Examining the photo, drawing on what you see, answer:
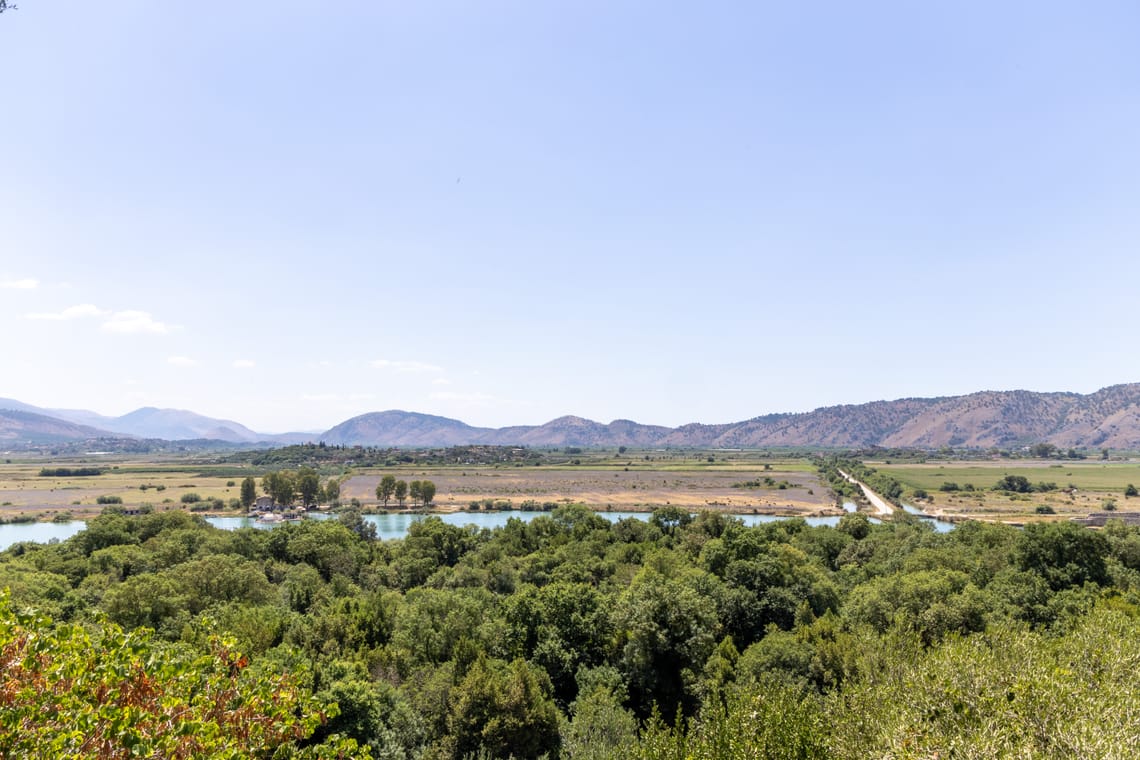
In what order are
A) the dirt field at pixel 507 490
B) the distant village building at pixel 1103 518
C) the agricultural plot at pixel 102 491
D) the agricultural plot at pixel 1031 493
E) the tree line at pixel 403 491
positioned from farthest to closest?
the tree line at pixel 403 491 → the dirt field at pixel 507 490 → the agricultural plot at pixel 102 491 → the agricultural plot at pixel 1031 493 → the distant village building at pixel 1103 518

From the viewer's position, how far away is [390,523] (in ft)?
365

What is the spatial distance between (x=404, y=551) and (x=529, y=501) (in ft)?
217

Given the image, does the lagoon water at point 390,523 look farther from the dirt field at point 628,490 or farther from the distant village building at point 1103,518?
the distant village building at point 1103,518

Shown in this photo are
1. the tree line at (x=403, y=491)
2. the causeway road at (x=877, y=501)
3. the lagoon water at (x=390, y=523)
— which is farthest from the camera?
the tree line at (x=403, y=491)

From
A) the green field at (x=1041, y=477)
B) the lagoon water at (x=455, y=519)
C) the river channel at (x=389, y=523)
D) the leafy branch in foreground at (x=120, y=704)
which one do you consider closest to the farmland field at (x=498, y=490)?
the lagoon water at (x=455, y=519)

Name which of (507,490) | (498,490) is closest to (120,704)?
(507,490)

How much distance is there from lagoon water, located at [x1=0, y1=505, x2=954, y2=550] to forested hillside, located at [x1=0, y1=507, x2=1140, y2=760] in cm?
2770

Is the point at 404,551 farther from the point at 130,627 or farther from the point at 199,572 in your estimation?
the point at 130,627

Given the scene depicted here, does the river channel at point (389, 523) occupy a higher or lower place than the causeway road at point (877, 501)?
lower

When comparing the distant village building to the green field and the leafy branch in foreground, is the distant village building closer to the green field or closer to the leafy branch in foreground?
the green field

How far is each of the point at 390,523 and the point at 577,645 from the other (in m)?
86.3

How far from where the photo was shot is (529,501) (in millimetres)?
124875

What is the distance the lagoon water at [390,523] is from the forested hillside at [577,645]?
1090 inches

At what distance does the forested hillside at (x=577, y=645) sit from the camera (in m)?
9.89
